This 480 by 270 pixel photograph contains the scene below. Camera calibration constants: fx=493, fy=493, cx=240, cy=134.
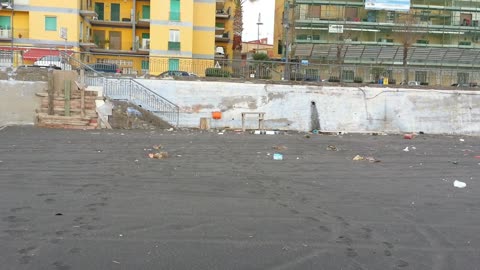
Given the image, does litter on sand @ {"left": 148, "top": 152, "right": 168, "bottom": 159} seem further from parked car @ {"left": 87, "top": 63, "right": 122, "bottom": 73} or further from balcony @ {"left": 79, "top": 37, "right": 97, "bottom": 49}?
balcony @ {"left": 79, "top": 37, "right": 97, "bottom": 49}

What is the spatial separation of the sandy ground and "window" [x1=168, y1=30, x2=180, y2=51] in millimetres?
38423

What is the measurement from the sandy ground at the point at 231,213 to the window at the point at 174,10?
3948 cm

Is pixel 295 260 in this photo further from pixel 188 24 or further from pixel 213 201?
pixel 188 24

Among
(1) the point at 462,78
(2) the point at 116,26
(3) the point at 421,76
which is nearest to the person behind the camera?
(1) the point at 462,78

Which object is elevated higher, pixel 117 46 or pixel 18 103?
pixel 117 46

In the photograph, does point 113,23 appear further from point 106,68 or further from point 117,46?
point 106,68

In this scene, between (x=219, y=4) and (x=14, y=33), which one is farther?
(x=219, y=4)

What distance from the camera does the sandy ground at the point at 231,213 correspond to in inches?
221

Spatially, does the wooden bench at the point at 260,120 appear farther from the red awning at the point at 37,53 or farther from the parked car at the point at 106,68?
the red awning at the point at 37,53

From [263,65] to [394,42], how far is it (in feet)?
123

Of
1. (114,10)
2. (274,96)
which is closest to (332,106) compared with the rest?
(274,96)

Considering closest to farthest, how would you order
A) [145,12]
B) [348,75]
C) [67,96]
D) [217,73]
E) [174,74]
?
[67,96] < [174,74] < [217,73] < [348,75] < [145,12]

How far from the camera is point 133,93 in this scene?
2702 cm

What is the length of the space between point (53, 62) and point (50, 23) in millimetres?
25638
